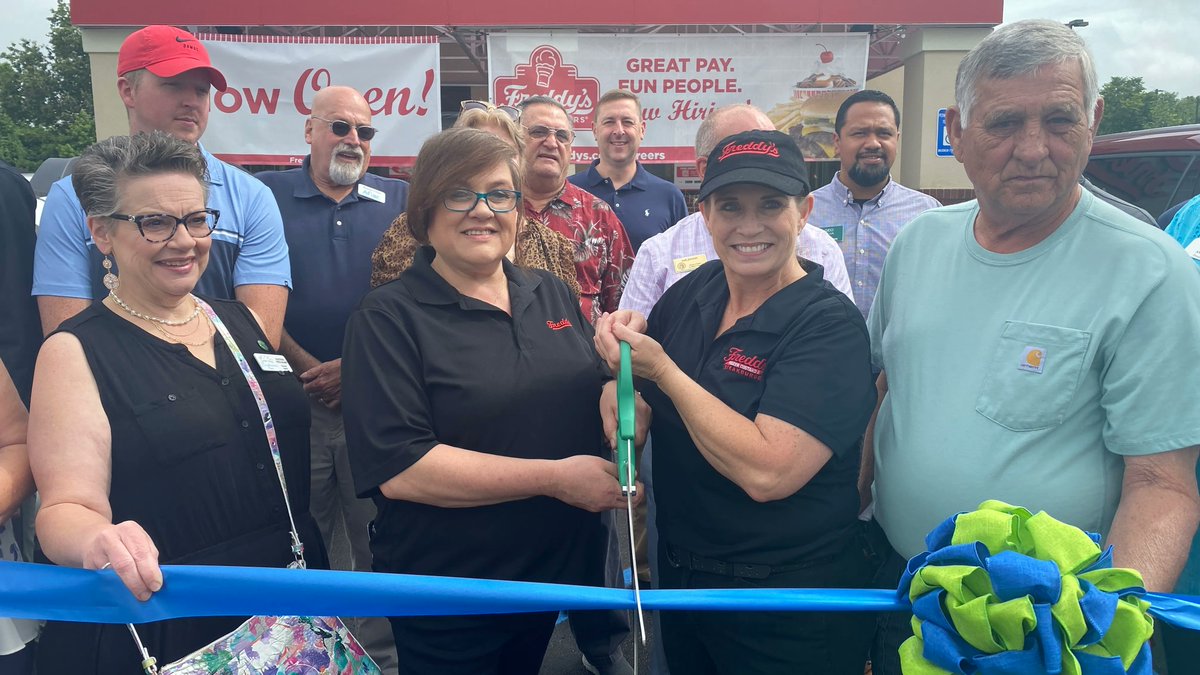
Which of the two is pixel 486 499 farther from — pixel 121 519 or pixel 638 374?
pixel 121 519

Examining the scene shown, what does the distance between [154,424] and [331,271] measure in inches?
70.1

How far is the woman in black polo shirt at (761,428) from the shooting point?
6.42ft

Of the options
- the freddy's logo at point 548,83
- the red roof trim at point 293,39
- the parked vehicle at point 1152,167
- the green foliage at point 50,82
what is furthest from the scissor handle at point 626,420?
the green foliage at point 50,82

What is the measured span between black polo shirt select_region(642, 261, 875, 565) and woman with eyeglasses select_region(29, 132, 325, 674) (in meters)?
1.17

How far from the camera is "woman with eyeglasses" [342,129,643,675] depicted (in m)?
2.08

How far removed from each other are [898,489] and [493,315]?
126 centimetres

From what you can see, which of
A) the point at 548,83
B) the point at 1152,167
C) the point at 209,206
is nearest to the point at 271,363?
the point at 209,206

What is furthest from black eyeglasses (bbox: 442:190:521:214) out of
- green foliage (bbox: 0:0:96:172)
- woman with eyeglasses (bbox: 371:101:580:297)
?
green foliage (bbox: 0:0:96:172)

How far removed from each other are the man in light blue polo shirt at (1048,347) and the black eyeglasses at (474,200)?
125cm

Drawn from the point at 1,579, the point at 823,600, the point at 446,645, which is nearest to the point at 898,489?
the point at 823,600

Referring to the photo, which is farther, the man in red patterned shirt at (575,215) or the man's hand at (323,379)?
the man in red patterned shirt at (575,215)

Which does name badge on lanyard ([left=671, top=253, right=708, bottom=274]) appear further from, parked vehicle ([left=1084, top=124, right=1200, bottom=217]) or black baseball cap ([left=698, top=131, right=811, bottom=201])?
parked vehicle ([left=1084, top=124, right=1200, bottom=217])

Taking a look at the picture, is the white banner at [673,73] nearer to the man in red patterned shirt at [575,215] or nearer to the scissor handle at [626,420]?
the man in red patterned shirt at [575,215]

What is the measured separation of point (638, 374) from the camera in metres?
2.08
